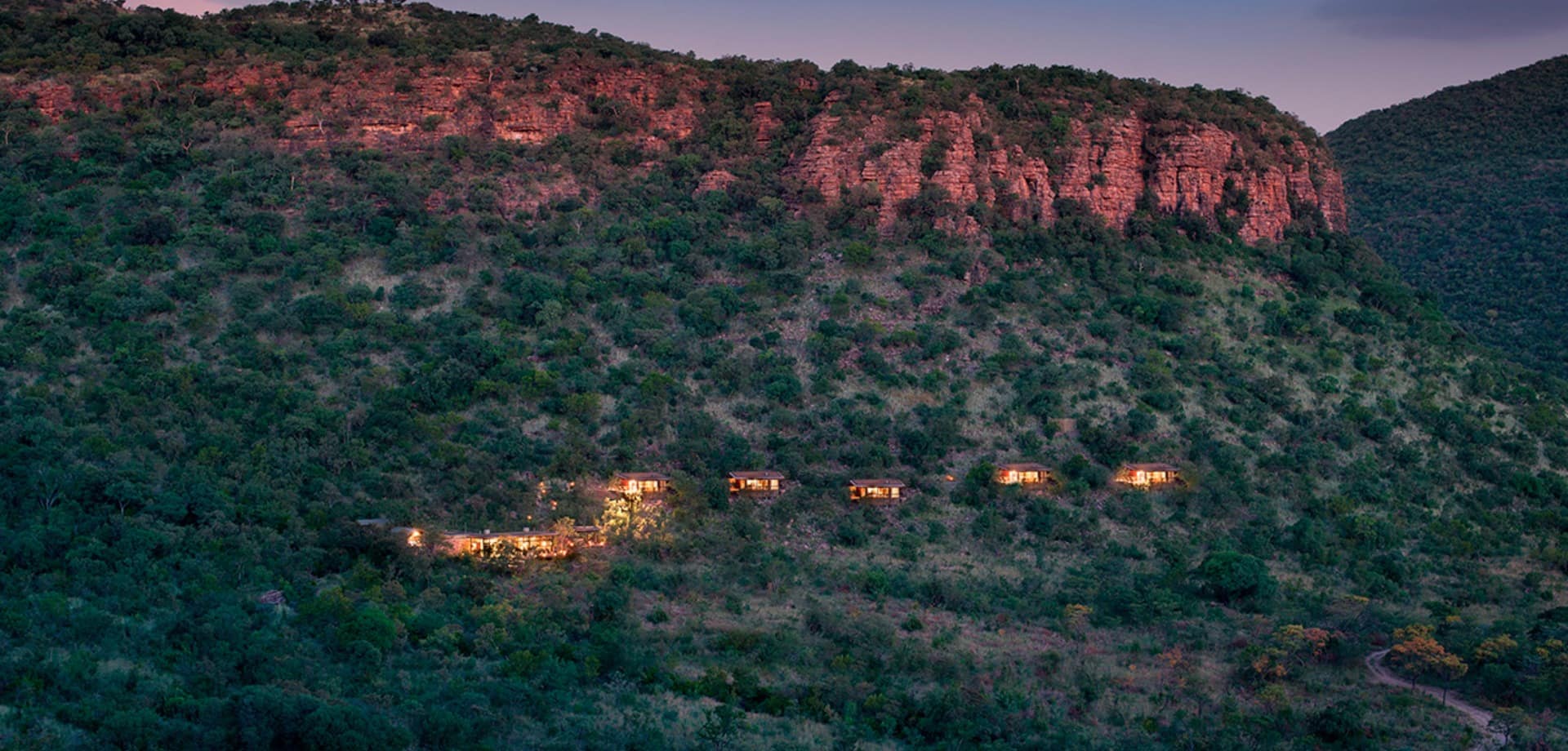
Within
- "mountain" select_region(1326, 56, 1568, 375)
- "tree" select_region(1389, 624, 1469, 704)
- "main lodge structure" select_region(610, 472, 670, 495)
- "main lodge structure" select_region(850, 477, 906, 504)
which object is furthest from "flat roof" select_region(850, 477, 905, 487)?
"mountain" select_region(1326, 56, 1568, 375)

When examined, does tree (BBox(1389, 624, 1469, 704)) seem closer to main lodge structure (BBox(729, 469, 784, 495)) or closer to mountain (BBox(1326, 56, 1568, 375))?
main lodge structure (BBox(729, 469, 784, 495))

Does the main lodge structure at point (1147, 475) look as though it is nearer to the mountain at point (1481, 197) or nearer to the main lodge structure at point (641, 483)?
the main lodge structure at point (641, 483)

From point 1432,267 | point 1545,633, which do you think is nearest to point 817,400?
point 1545,633

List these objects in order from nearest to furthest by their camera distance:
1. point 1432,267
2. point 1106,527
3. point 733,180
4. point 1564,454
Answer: point 1106,527
point 1564,454
point 733,180
point 1432,267

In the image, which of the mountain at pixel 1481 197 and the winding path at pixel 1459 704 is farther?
the mountain at pixel 1481 197

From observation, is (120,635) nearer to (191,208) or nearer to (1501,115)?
(191,208)

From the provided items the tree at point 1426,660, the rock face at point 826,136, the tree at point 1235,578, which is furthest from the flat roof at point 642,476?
the tree at point 1426,660
